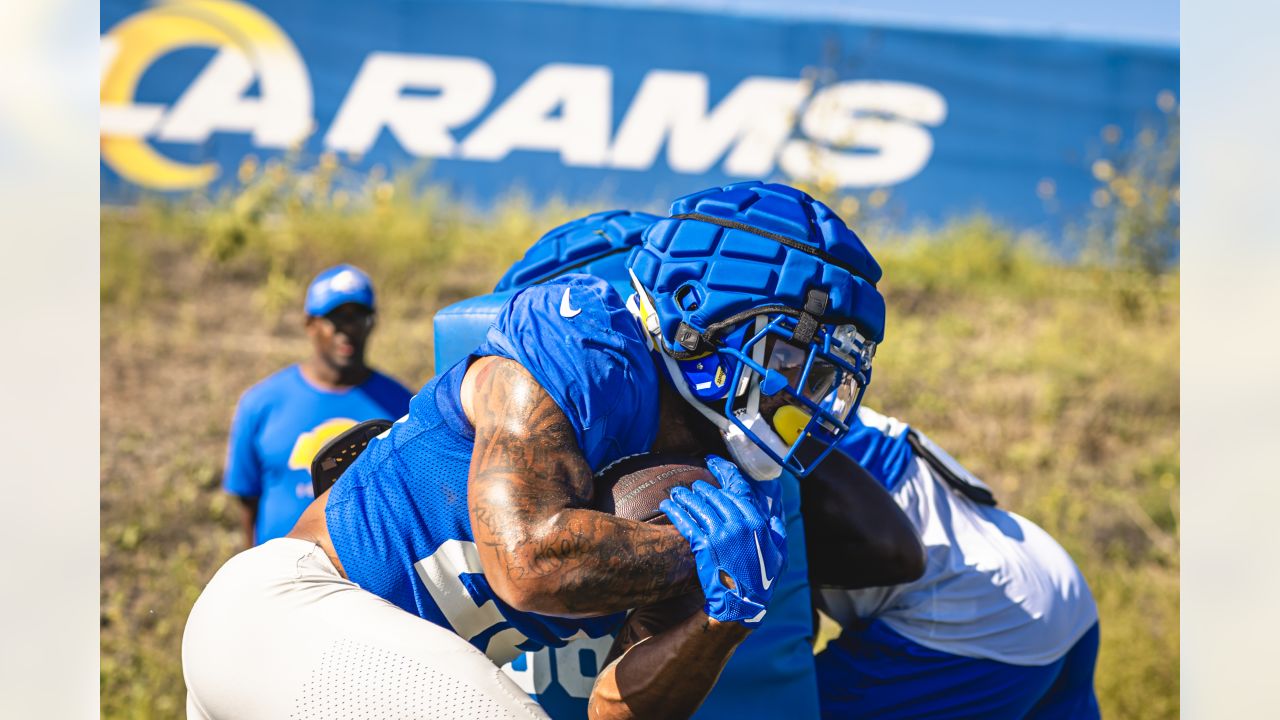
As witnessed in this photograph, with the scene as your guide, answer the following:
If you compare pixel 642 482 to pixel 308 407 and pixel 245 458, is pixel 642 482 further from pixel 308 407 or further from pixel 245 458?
pixel 245 458

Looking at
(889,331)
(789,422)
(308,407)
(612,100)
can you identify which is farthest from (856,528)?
(612,100)

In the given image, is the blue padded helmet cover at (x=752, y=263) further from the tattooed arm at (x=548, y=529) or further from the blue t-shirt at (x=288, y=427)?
the blue t-shirt at (x=288, y=427)

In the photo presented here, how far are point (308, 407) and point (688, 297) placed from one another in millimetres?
3348

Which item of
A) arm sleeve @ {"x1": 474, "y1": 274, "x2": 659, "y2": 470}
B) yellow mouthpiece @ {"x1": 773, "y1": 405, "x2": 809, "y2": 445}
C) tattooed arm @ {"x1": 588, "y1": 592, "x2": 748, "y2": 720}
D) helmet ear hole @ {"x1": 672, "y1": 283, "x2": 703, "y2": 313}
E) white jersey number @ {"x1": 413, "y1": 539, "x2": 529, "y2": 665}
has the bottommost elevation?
tattooed arm @ {"x1": 588, "y1": 592, "x2": 748, "y2": 720}

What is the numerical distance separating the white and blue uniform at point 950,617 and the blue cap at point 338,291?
2825 millimetres

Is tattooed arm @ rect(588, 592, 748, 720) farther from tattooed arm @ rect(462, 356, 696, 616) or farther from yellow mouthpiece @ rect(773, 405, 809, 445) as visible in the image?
yellow mouthpiece @ rect(773, 405, 809, 445)

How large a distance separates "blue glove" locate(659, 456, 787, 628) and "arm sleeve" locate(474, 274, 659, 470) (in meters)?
0.18

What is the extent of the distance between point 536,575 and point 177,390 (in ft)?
23.0

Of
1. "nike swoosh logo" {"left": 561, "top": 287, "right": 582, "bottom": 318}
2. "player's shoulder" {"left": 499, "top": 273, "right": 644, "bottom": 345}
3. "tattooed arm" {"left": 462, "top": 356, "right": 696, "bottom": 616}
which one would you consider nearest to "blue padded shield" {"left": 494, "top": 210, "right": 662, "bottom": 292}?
"player's shoulder" {"left": 499, "top": 273, "right": 644, "bottom": 345}

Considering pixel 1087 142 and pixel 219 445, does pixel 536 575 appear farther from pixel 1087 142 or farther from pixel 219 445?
pixel 1087 142

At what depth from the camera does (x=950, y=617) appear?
3.45 meters

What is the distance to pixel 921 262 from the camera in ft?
32.5

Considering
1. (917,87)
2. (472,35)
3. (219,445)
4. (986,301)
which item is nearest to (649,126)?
(472,35)

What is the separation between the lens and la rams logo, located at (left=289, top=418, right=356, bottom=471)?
5.27 metres
